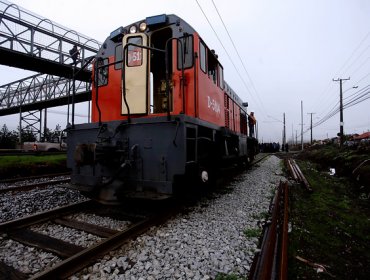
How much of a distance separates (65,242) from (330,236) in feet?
12.9

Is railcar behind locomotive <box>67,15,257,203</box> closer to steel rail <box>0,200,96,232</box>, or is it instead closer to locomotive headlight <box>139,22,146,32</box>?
locomotive headlight <box>139,22,146,32</box>

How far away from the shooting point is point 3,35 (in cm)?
1341

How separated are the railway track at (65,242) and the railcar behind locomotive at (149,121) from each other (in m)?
0.48

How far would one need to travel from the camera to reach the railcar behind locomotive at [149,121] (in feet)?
13.9

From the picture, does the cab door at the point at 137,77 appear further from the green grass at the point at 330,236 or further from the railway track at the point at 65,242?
the green grass at the point at 330,236

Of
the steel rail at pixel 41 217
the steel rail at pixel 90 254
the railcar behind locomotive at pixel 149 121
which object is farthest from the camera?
the railcar behind locomotive at pixel 149 121

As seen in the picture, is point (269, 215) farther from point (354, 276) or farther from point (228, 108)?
point (228, 108)

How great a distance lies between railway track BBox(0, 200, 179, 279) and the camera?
8.63ft

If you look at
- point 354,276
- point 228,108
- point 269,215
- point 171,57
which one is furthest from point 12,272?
point 228,108

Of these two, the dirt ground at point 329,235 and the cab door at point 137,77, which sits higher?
the cab door at point 137,77

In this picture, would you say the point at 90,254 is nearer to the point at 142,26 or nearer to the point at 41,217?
the point at 41,217

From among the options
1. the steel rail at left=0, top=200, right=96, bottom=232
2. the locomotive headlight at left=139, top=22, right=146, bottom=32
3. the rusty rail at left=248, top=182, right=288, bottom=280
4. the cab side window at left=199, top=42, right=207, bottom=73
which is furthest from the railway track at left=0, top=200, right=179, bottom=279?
the locomotive headlight at left=139, top=22, right=146, bottom=32

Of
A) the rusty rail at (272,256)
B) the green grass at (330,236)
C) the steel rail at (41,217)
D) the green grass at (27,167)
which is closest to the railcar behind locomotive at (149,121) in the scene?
the steel rail at (41,217)

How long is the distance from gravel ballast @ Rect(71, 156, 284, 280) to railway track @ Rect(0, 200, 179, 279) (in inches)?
5.1
